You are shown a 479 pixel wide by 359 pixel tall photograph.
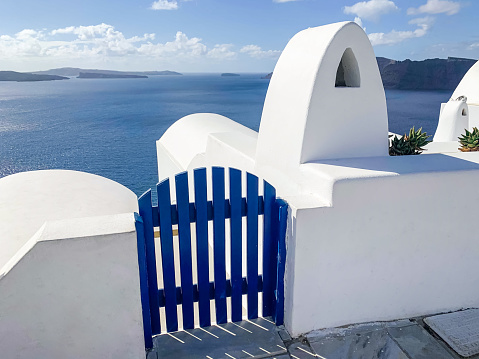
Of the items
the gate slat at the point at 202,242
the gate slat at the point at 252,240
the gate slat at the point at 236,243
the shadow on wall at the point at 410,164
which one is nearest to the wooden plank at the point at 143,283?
the gate slat at the point at 202,242

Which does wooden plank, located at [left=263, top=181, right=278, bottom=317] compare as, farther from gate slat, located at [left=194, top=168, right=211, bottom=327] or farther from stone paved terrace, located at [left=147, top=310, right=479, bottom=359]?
gate slat, located at [left=194, top=168, right=211, bottom=327]

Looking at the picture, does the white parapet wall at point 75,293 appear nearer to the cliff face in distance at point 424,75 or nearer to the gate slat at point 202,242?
the gate slat at point 202,242

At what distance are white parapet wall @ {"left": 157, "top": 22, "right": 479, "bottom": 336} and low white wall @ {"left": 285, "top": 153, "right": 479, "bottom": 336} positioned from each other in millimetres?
11

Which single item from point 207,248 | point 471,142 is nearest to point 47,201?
point 207,248

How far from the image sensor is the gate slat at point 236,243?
3.80 meters

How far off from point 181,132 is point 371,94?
41.2 feet

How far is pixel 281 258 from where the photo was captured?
13.1 ft

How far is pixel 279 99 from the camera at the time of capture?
16.3ft

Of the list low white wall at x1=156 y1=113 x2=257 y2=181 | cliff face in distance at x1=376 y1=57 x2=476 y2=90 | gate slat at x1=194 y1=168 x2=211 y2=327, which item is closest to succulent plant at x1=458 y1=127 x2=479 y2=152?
gate slat at x1=194 y1=168 x2=211 y2=327

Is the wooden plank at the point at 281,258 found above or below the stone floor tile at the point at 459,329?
above

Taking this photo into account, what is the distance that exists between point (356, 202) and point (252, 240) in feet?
3.62

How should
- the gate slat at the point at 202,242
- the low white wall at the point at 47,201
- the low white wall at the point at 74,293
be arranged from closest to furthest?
the low white wall at the point at 74,293 → the gate slat at the point at 202,242 → the low white wall at the point at 47,201

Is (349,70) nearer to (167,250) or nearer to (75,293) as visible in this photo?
(167,250)

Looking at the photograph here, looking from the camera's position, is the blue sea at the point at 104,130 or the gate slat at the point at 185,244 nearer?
the gate slat at the point at 185,244
